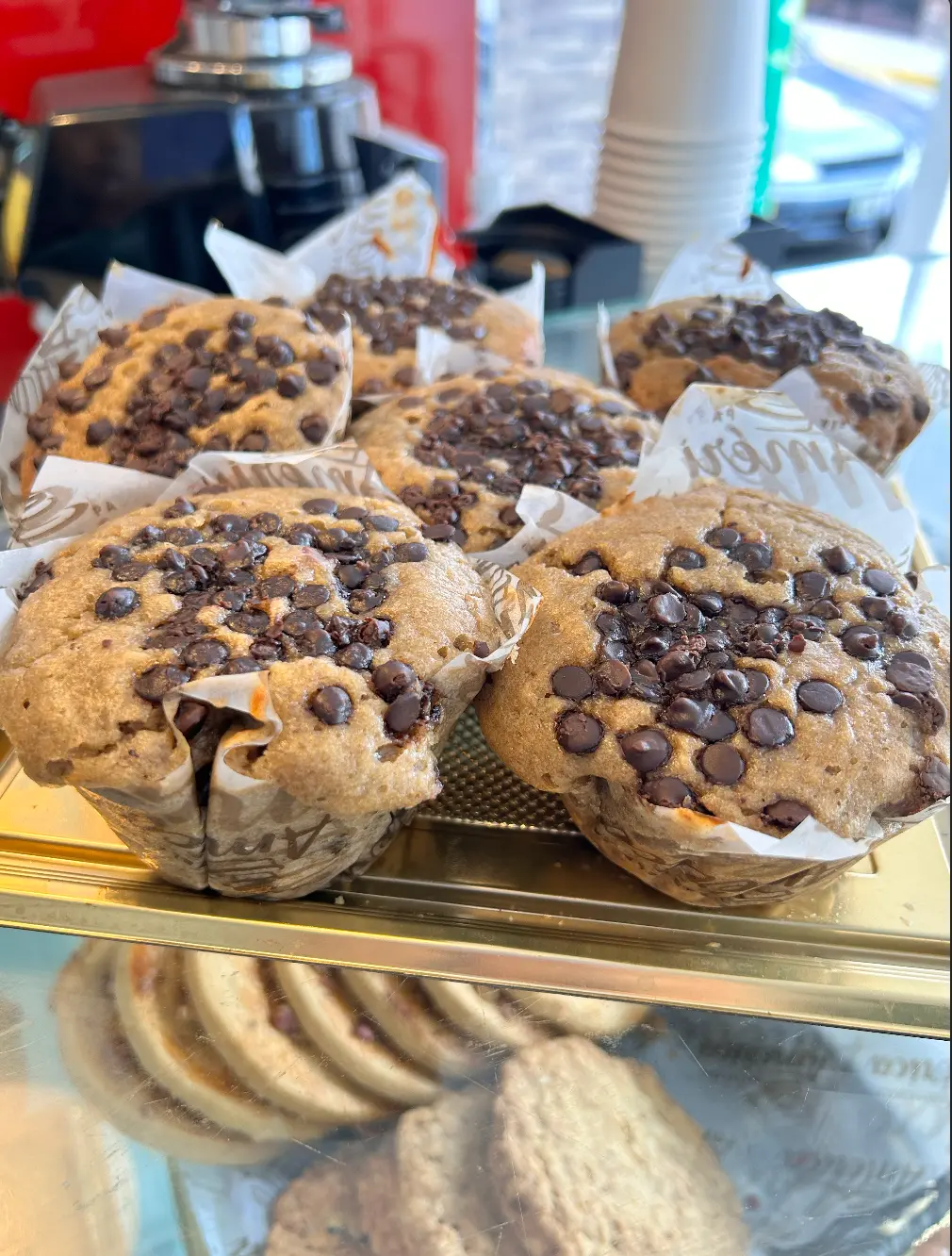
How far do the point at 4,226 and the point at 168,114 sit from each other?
Result: 44 centimetres

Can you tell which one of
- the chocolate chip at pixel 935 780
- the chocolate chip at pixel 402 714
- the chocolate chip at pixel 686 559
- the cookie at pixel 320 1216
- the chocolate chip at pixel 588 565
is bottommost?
the cookie at pixel 320 1216

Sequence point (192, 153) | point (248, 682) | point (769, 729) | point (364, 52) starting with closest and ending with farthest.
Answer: point (248, 682), point (769, 729), point (192, 153), point (364, 52)

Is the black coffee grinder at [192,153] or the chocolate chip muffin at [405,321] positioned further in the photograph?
the black coffee grinder at [192,153]

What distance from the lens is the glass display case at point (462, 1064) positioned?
0.88 meters

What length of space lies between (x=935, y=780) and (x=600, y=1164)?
490 millimetres

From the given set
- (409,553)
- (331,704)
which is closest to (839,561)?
(409,553)

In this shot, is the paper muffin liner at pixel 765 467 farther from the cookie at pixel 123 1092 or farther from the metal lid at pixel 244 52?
the metal lid at pixel 244 52

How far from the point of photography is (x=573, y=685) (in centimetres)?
92

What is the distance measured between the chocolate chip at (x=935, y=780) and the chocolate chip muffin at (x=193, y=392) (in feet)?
2.73

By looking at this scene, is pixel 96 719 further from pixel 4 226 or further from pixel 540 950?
pixel 4 226

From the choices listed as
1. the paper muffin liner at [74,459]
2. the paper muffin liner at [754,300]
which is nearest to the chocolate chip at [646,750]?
the paper muffin liner at [74,459]

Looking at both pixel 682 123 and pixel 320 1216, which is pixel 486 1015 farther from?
pixel 682 123

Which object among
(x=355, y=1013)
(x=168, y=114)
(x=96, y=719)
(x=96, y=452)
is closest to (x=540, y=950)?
(x=355, y=1013)

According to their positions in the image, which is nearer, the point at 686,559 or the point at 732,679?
the point at 732,679
